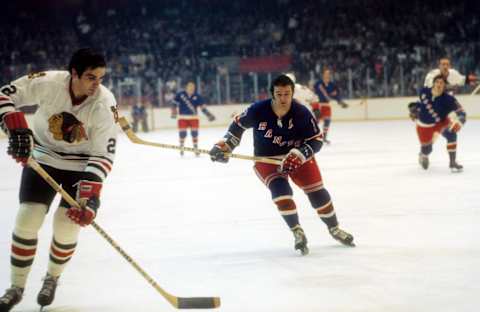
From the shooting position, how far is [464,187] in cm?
698

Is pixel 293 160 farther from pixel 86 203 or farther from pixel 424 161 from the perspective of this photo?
pixel 424 161

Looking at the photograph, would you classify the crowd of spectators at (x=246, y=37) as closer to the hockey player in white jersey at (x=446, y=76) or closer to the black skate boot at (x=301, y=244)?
the hockey player in white jersey at (x=446, y=76)

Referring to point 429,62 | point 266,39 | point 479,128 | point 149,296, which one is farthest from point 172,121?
point 149,296

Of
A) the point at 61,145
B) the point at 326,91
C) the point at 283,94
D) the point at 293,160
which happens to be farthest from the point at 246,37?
the point at 61,145

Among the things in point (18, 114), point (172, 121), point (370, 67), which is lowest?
point (172, 121)

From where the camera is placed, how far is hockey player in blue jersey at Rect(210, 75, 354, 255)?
175 inches

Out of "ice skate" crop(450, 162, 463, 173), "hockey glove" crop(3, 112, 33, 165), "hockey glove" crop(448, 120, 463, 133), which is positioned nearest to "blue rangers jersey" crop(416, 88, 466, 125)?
"hockey glove" crop(448, 120, 463, 133)

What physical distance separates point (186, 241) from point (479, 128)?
11060 mm

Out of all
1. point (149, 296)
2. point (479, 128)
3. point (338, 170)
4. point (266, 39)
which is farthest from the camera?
point (266, 39)

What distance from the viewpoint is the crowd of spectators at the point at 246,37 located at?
19.9 meters

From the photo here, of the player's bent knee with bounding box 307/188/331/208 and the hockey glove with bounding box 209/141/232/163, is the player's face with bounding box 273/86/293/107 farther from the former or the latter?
the player's bent knee with bounding box 307/188/331/208

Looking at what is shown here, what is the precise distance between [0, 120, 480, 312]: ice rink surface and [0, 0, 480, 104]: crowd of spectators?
11.3m

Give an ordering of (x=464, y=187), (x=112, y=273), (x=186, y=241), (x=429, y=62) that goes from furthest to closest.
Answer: (x=429, y=62) → (x=464, y=187) → (x=186, y=241) → (x=112, y=273)

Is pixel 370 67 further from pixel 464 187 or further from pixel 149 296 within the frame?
pixel 149 296
